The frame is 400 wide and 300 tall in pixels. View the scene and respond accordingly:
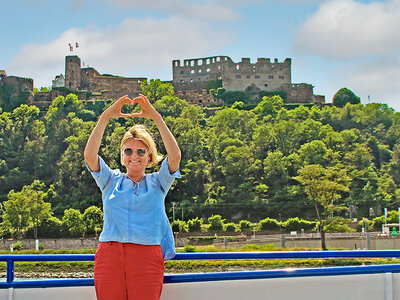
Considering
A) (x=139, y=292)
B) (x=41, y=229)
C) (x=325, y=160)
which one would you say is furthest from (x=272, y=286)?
(x=325, y=160)

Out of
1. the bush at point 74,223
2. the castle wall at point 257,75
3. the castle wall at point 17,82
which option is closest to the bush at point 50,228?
the bush at point 74,223

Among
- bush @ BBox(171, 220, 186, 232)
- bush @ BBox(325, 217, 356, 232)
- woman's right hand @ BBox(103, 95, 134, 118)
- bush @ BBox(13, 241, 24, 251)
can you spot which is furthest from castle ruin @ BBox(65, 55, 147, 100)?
woman's right hand @ BBox(103, 95, 134, 118)

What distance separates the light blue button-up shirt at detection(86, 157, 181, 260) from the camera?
146 inches

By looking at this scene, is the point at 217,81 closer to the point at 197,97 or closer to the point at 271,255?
the point at 197,97

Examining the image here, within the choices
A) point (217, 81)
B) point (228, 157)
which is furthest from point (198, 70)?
point (228, 157)

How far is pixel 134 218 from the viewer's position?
12.3 feet

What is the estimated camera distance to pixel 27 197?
50562 mm

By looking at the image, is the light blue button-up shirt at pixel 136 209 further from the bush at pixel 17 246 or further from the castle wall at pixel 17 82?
the castle wall at pixel 17 82

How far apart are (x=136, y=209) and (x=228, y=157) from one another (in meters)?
58.9

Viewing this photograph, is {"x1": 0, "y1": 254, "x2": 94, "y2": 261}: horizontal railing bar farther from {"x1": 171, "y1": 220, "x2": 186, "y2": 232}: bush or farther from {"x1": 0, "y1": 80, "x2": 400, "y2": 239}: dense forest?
{"x1": 171, "y1": 220, "x2": 186, "y2": 232}: bush

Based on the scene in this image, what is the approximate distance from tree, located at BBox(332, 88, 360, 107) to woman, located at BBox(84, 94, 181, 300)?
90.7 m

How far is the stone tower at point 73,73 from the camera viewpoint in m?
Result: 90.8

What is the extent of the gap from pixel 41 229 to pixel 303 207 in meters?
25.9

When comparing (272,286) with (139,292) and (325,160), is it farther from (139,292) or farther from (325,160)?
(325,160)
